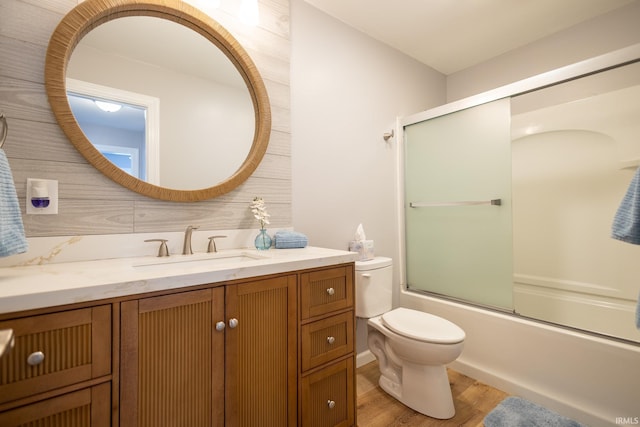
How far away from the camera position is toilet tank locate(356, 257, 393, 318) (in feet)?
5.84

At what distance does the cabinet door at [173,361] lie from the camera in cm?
79

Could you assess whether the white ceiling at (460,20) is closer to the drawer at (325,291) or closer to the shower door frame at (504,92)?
the shower door frame at (504,92)

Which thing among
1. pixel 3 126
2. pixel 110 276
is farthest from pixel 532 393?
pixel 3 126

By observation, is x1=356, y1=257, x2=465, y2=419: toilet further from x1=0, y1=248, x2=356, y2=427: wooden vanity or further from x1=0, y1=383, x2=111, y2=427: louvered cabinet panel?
x1=0, y1=383, x2=111, y2=427: louvered cabinet panel

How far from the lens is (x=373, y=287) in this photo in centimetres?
182

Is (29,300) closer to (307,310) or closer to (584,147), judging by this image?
(307,310)

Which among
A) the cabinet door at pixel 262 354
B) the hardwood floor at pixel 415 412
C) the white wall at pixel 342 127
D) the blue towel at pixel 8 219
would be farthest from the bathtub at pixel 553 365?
the blue towel at pixel 8 219

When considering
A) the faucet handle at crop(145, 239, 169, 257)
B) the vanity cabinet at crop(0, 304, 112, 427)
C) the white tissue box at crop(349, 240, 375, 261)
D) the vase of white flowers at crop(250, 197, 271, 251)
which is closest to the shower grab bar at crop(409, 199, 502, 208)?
the white tissue box at crop(349, 240, 375, 261)

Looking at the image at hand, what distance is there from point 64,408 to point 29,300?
285 mm

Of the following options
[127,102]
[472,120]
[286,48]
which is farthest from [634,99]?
[127,102]

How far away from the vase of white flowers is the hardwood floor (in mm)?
1047

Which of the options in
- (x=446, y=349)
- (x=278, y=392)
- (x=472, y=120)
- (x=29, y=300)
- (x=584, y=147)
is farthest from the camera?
(x=584, y=147)

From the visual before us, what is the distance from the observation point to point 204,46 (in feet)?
4.68

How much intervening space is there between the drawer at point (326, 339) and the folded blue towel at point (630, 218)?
104 cm
